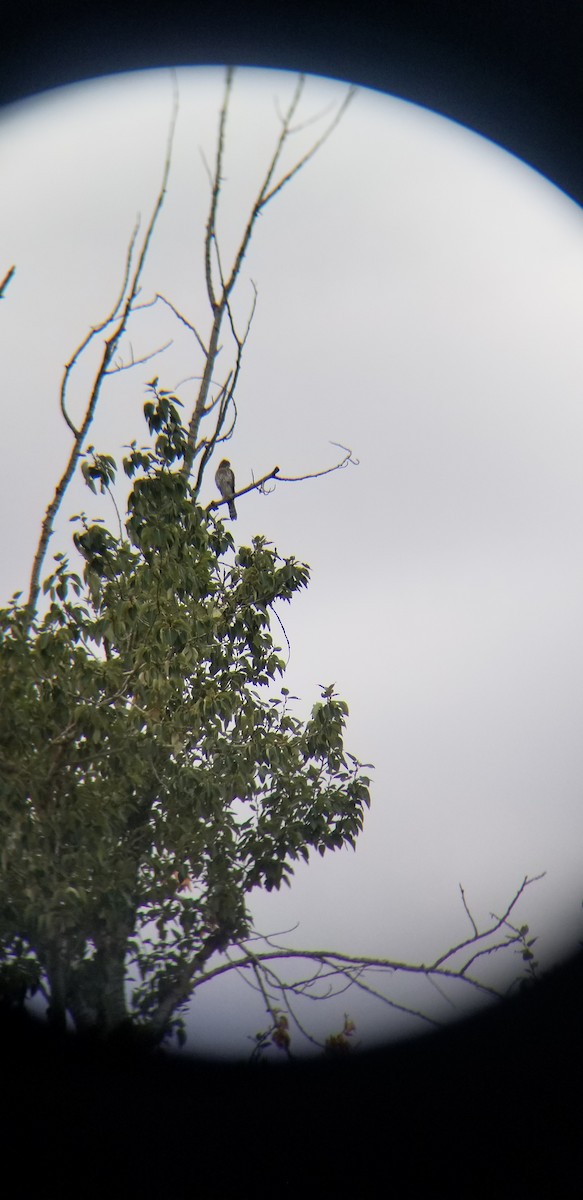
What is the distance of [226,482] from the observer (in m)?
1.68

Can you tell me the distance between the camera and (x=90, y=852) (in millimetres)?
1501

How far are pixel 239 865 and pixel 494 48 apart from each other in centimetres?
136

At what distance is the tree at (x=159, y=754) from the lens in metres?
1.50

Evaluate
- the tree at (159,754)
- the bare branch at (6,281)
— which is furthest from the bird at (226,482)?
the bare branch at (6,281)

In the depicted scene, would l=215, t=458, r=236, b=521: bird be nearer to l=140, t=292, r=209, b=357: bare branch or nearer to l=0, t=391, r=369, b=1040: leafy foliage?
l=0, t=391, r=369, b=1040: leafy foliage

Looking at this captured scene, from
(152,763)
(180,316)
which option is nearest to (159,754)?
(152,763)

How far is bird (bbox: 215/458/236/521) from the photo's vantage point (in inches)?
65.9

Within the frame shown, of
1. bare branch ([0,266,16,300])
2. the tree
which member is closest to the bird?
the tree

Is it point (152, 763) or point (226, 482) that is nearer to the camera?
point (152, 763)

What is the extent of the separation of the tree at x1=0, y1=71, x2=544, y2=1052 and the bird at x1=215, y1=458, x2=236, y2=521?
0.03 m

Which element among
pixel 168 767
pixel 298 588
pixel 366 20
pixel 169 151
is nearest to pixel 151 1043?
pixel 168 767

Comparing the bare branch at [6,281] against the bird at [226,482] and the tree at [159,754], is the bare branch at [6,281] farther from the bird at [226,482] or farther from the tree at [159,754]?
the bird at [226,482]

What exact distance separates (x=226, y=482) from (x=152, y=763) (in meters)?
0.52

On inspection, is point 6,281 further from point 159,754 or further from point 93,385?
point 159,754
